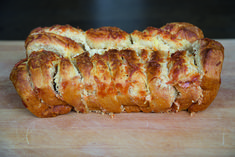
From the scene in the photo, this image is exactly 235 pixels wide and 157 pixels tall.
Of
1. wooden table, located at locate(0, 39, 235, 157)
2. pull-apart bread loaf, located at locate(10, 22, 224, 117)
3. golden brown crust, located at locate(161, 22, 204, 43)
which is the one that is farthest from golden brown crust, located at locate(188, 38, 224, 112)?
golden brown crust, located at locate(161, 22, 204, 43)

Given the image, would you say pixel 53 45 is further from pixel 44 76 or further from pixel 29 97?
pixel 29 97

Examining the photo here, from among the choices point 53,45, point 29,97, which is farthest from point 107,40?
point 29,97

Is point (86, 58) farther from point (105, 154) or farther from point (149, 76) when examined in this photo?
point (105, 154)

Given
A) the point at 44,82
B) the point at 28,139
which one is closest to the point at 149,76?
the point at 44,82

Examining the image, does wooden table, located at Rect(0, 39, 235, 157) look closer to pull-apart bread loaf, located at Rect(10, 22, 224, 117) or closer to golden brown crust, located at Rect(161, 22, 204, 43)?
pull-apart bread loaf, located at Rect(10, 22, 224, 117)

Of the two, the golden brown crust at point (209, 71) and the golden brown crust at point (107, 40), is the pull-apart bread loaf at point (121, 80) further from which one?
the golden brown crust at point (107, 40)

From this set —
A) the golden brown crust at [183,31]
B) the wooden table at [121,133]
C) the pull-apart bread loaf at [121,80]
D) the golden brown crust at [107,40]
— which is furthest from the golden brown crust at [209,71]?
the golden brown crust at [107,40]
